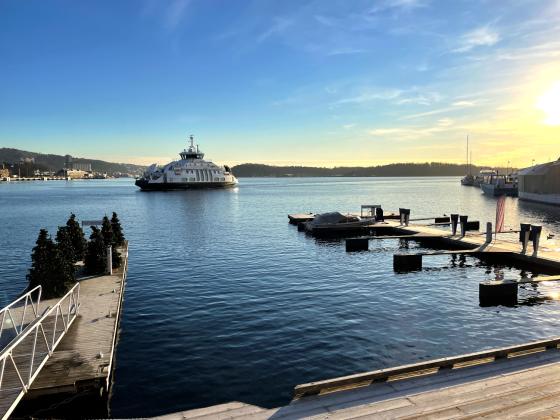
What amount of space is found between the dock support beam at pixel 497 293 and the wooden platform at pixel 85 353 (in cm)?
1559

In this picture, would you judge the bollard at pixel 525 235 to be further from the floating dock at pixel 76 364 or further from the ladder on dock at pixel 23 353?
the ladder on dock at pixel 23 353

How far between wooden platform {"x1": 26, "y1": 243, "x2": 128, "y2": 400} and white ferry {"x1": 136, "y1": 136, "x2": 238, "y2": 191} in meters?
133

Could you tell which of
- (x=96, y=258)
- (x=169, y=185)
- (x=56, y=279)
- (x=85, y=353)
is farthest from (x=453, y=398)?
(x=169, y=185)

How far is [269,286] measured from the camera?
2352 cm

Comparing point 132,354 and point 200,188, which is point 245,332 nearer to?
point 132,354

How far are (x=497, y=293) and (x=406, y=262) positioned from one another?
8.46m

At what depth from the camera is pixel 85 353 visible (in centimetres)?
1222

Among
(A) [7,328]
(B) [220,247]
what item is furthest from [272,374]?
(B) [220,247]

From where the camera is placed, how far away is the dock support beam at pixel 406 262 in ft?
92.4

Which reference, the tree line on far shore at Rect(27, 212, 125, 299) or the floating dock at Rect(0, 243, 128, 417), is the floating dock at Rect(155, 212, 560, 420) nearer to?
the floating dock at Rect(0, 243, 128, 417)

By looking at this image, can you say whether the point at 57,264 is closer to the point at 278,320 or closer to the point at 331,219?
the point at 278,320

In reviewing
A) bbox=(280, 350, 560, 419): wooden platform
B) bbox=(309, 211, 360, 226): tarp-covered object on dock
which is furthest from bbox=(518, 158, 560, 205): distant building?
bbox=(280, 350, 560, 419): wooden platform

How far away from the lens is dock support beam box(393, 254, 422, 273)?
28172mm

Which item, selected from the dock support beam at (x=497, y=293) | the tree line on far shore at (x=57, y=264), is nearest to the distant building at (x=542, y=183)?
the dock support beam at (x=497, y=293)
